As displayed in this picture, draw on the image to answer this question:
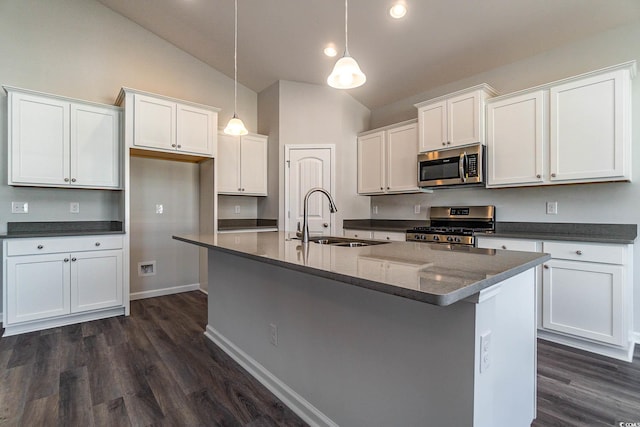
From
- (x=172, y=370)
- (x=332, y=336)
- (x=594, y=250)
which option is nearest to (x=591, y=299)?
(x=594, y=250)

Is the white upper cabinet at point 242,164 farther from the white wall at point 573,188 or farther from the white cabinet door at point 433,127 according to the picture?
the white wall at point 573,188

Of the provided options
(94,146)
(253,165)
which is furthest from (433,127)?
(94,146)

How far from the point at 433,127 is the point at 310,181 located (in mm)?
1751

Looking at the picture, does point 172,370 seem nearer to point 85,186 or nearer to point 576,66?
point 85,186

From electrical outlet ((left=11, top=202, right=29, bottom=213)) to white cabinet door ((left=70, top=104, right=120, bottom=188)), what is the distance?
0.57m

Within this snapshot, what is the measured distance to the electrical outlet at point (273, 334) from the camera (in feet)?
6.36

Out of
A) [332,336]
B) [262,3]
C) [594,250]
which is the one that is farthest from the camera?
[262,3]

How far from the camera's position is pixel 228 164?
169 inches

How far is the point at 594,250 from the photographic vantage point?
7.97ft

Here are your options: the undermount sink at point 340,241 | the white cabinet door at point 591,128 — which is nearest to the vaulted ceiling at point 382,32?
the white cabinet door at point 591,128

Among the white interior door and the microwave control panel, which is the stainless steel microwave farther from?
the white interior door

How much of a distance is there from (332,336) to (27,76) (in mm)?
4117

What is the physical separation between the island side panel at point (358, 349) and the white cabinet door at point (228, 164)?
2253 mm

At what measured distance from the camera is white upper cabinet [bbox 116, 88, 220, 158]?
132 inches
